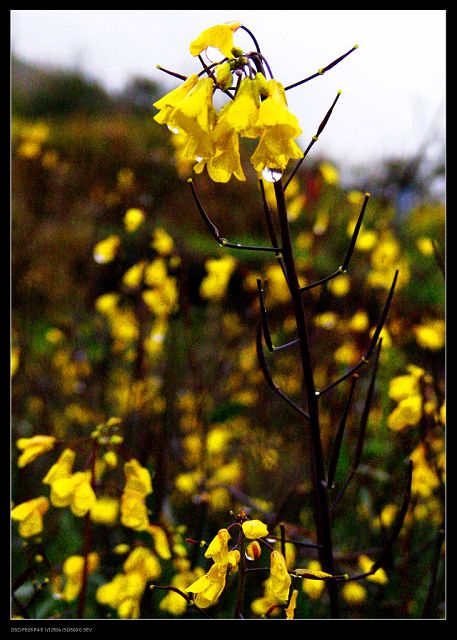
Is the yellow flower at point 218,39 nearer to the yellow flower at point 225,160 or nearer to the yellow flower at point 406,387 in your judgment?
the yellow flower at point 225,160

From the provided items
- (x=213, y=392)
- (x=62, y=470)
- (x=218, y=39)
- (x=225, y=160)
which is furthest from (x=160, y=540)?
(x=213, y=392)

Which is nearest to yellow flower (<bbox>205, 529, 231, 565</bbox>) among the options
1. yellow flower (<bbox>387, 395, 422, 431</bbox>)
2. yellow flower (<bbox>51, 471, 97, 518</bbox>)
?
yellow flower (<bbox>51, 471, 97, 518</bbox>)

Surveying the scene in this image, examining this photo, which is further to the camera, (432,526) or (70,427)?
(70,427)

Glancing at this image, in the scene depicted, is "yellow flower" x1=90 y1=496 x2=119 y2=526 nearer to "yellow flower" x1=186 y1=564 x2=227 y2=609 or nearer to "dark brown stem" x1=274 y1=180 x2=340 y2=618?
"dark brown stem" x1=274 y1=180 x2=340 y2=618

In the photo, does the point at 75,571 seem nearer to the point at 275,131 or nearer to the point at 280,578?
the point at 280,578

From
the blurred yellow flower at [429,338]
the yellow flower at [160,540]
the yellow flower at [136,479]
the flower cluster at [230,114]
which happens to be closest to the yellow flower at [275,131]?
the flower cluster at [230,114]

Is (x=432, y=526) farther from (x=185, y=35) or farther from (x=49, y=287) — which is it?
(x=49, y=287)
